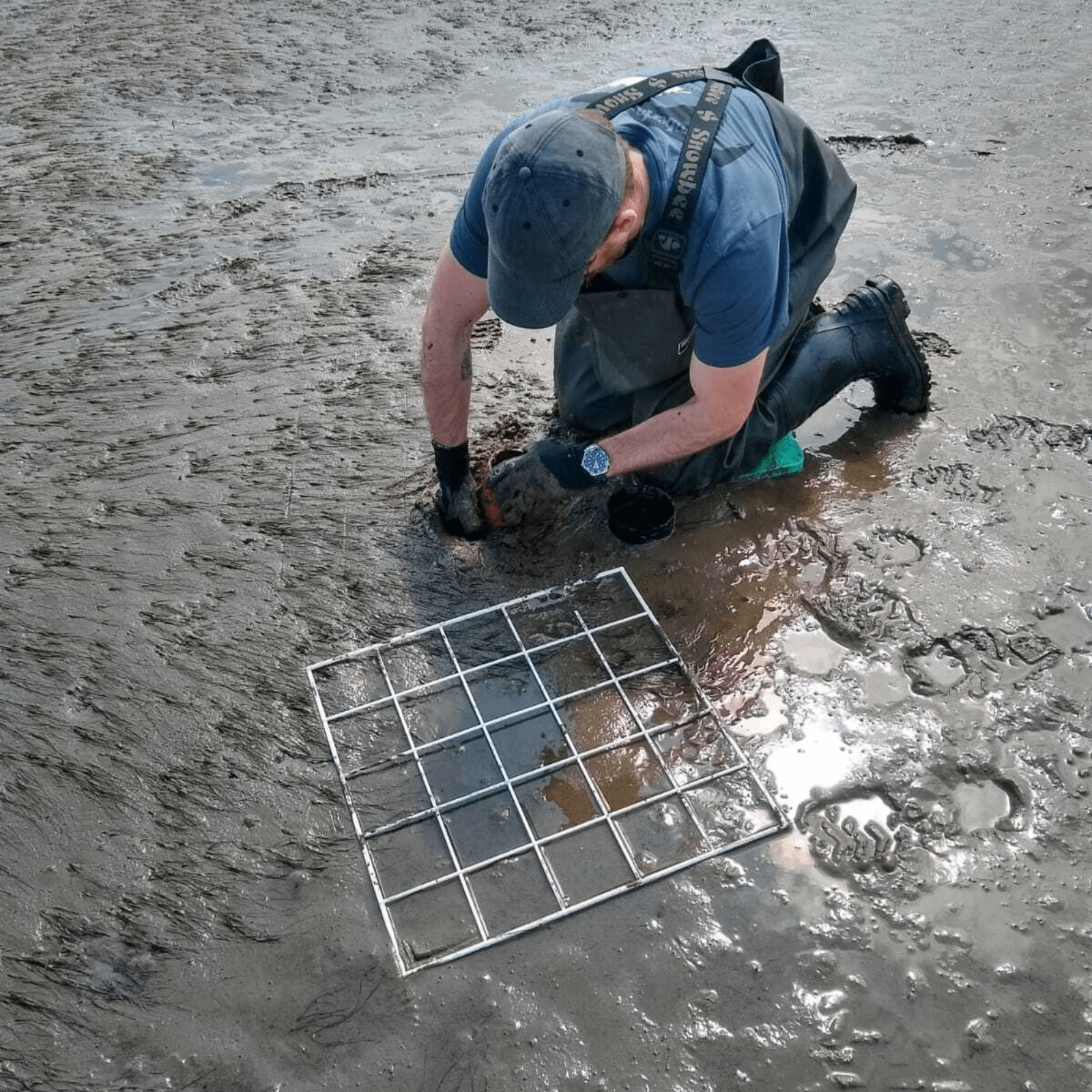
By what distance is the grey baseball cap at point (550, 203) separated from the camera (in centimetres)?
204

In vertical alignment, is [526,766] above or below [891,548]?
below

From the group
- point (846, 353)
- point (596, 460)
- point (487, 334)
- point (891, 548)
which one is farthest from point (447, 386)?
point (891, 548)

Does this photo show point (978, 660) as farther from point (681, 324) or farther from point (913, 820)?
point (681, 324)

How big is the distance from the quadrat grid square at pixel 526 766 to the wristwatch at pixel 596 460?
0.38 metres

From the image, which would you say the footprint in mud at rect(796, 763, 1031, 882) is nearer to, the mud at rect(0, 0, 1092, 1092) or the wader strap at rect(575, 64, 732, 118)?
the mud at rect(0, 0, 1092, 1092)

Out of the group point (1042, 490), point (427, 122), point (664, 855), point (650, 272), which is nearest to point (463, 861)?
point (664, 855)

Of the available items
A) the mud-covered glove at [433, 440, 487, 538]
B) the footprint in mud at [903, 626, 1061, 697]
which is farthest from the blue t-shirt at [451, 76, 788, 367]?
the footprint in mud at [903, 626, 1061, 697]

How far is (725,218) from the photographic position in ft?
7.55

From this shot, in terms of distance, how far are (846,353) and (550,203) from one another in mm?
1604

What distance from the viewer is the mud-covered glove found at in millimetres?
2982

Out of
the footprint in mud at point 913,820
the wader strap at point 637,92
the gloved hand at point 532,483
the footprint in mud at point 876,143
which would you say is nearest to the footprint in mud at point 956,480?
the footprint in mud at point 913,820

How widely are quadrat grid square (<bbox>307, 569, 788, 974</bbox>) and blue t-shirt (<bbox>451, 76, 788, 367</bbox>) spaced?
892 mm

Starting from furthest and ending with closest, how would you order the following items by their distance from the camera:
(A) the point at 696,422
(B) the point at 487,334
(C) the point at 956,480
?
(B) the point at 487,334
(C) the point at 956,480
(A) the point at 696,422

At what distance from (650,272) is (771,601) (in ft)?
3.55
